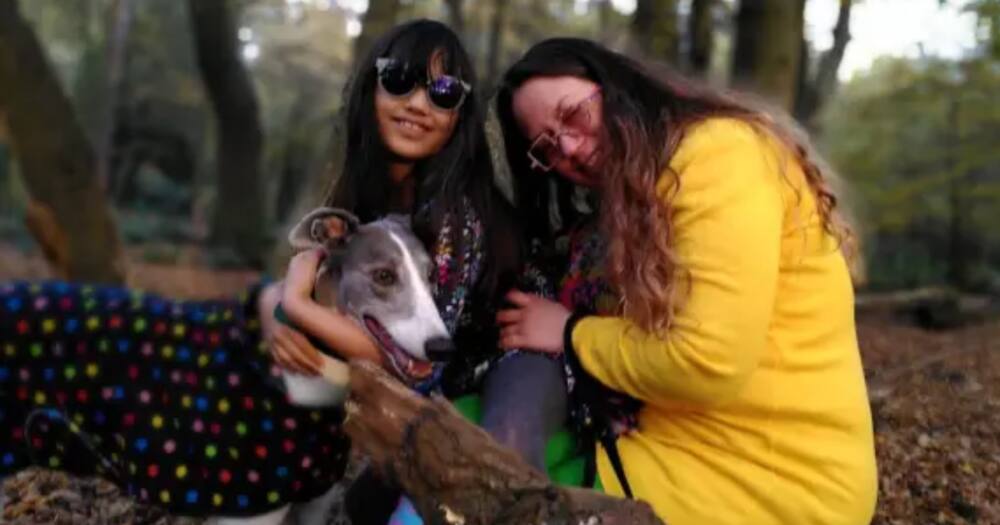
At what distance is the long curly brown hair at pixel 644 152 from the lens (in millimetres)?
2613

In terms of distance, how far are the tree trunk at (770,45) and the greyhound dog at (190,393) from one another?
4718mm

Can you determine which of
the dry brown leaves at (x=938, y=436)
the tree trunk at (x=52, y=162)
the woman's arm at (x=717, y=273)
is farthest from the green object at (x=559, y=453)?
the tree trunk at (x=52, y=162)

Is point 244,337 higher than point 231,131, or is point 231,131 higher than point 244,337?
point 244,337

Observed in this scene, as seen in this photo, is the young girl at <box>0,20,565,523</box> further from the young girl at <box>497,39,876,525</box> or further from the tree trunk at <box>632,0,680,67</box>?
the tree trunk at <box>632,0,680,67</box>

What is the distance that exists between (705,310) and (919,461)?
3.02 metres

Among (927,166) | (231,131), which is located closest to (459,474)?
(231,131)

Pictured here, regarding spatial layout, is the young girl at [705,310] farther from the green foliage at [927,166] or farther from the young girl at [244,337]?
the green foliage at [927,166]

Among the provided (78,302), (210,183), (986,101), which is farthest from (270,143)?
(78,302)

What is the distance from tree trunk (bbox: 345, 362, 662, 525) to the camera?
2400 mm

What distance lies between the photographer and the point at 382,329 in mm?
3115

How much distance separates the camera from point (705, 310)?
2.50 meters

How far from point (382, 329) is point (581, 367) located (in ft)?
2.16

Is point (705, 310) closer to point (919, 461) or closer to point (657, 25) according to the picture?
point (919, 461)

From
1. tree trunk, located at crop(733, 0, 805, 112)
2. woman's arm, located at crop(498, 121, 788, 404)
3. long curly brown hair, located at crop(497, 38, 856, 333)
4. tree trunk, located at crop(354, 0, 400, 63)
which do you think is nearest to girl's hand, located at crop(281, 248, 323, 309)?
long curly brown hair, located at crop(497, 38, 856, 333)
